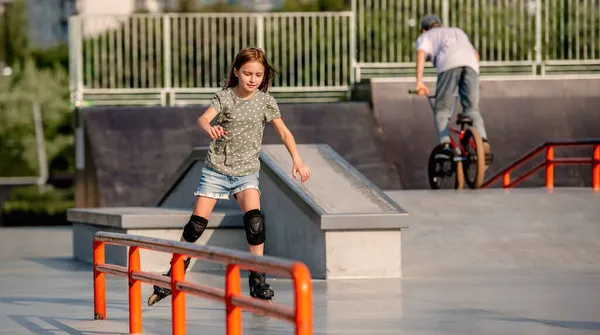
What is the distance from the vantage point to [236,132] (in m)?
9.16

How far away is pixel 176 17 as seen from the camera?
2494 centimetres

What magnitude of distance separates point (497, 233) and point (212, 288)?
6212 mm

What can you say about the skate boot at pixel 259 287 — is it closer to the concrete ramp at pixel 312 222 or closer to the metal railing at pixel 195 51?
the concrete ramp at pixel 312 222

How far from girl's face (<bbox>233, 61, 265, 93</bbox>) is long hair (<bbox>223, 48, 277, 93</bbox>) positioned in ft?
0.09

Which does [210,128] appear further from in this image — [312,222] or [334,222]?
[312,222]

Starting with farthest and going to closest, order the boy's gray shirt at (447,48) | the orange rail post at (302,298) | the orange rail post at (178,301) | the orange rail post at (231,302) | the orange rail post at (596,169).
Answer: the orange rail post at (596,169) < the boy's gray shirt at (447,48) < the orange rail post at (178,301) < the orange rail post at (231,302) < the orange rail post at (302,298)

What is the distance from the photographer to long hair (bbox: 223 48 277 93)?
8.97 meters

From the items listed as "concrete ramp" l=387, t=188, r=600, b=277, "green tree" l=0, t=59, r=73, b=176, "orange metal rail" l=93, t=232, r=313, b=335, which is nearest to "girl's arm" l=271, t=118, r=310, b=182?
"orange metal rail" l=93, t=232, r=313, b=335

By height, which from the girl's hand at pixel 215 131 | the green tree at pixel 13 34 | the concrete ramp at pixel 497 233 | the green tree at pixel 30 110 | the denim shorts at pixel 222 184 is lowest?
the green tree at pixel 30 110

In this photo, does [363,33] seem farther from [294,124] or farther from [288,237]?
[288,237]

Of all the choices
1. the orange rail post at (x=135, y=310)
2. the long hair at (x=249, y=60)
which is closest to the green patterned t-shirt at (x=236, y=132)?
the long hair at (x=249, y=60)

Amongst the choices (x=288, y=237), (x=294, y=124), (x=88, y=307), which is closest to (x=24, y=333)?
(x=88, y=307)

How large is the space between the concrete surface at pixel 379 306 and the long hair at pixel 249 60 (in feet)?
4.89

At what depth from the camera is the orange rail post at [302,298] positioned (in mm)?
5734
